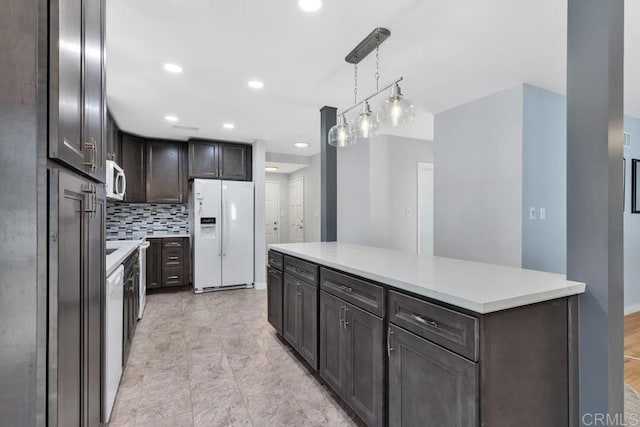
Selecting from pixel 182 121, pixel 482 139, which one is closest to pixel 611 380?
pixel 482 139

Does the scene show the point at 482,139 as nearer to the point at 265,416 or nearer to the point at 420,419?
the point at 420,419

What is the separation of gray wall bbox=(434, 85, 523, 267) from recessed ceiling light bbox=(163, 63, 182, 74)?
2.83m

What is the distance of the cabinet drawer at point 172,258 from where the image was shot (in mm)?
4668

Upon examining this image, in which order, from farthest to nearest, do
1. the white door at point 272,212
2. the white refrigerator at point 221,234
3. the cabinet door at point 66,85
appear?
the white door at point 272,212
the white refrigerator at point 221,234
the cabinet door at point 66,85

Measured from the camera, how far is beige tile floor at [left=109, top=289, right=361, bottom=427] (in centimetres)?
180

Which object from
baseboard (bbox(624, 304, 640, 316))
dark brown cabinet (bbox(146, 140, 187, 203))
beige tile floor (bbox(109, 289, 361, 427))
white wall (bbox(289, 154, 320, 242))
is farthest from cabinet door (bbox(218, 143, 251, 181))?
Answer: baseboard (bbox(624, 304, 640, 316))

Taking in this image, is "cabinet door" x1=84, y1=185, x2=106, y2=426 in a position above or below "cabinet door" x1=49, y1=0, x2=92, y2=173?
below

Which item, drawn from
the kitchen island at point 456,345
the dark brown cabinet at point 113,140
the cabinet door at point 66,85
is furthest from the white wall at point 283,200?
the cabinet door at point 66,85

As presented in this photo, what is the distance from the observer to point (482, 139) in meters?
3.20

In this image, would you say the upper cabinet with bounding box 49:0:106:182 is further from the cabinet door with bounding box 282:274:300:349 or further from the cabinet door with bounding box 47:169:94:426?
the cabinet door with bounding box 282:274:300:349

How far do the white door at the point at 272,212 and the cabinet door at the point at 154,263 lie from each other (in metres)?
3.21

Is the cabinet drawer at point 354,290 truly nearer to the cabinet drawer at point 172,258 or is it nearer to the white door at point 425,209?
the cabinet drawer at point 172,258

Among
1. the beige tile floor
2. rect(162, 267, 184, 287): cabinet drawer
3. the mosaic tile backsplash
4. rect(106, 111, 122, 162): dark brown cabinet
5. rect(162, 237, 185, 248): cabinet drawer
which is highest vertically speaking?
rect(106, 111, 122, 162): dark brown cabinet

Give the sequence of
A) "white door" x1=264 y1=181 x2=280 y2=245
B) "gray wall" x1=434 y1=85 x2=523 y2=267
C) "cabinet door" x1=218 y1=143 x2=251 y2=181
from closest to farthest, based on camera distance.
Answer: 1. "gray wall" x1=434 y1=85 x2=523 y2=267
2. "cabinet door" x1=218 y1=143 x2=251 y2=181
3. "white door" x1=264 y1=181 x2=280 y2=245
